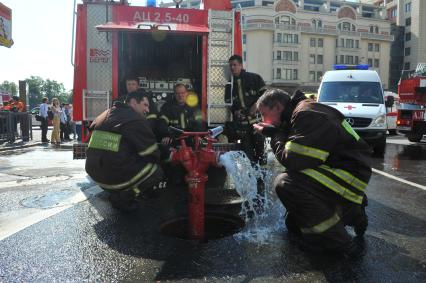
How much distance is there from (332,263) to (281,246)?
506 millimetres

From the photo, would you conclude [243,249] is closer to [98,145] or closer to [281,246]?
[281,246]

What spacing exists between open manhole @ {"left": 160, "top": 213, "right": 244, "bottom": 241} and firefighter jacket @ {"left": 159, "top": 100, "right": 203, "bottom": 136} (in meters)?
1.88

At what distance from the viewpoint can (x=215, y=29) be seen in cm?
682

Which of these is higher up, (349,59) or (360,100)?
(349,59)

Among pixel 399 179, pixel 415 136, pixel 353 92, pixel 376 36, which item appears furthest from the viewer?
pixel 376 36

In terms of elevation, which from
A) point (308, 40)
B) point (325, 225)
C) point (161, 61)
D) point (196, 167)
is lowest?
point (325, 225)

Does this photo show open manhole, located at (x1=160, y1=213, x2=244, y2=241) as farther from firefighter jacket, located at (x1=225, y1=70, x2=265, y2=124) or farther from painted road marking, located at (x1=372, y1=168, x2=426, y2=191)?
painted road marking, located at (x1=372, y1=168, x2=426, y2=191)

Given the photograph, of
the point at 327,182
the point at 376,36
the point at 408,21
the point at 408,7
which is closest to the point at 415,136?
the point at 327,182

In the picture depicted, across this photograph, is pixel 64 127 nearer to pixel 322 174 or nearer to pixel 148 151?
pixel 148 151

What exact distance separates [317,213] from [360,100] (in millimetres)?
8179

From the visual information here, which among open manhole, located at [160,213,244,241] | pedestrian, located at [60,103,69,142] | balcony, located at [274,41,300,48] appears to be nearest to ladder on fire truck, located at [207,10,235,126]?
open manhole, located at [160,213,244,241]

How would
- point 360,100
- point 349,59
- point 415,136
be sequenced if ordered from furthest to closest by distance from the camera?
point 349,59 → point 415,136 → point 360,100

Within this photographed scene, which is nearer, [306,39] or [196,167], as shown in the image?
[196,167]

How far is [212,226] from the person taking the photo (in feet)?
14.5
